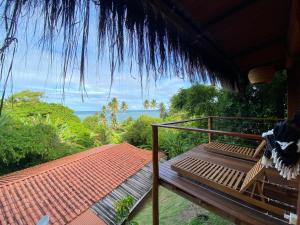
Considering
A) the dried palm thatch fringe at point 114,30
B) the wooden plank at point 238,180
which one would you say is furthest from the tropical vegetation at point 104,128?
the wooden plank at point 238,180

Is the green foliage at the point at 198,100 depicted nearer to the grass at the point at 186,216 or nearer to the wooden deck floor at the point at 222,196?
the grass at the point at 186,216

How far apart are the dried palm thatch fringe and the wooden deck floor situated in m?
1.69

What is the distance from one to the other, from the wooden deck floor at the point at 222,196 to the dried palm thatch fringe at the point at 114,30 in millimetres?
1690

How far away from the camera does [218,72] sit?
309cm

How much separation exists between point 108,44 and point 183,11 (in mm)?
686

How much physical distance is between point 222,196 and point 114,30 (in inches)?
98.0

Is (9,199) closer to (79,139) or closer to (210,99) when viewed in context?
(210,99)

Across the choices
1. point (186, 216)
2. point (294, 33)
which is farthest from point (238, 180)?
point (186, 216)

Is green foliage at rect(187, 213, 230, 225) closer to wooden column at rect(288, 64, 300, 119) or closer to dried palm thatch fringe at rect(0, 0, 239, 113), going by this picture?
wooden column at rect(288, 64, 300, 119)

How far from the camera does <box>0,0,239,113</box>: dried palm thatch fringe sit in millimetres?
792

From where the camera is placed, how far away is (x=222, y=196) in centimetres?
267

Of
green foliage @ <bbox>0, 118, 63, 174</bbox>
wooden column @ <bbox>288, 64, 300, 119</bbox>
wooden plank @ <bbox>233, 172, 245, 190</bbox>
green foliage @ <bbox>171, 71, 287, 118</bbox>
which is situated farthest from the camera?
green foliage @ <bbox>0, 118, 63, 174</bbox>

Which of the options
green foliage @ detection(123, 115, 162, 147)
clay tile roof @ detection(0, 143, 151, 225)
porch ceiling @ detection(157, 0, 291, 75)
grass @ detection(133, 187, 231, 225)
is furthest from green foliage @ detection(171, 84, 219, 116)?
green foliage @ detection(123, 115, 162, 147)

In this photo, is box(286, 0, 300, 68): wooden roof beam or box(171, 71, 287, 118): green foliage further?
box(171, 71, 287, 118): green foliage
